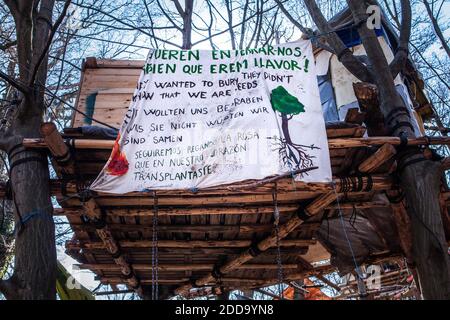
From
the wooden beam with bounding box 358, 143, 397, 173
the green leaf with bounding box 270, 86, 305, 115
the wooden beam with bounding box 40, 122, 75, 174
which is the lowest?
the wooden beam with bounding box 358, 143, 397, 173

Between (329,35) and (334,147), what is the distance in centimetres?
262

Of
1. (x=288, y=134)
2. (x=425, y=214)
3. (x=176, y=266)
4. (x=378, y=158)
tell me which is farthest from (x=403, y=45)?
(x=176, y=266)

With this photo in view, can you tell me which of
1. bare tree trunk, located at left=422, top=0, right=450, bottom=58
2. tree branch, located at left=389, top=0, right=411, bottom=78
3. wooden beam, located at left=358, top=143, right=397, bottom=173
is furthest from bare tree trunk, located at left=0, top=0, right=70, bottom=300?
bare tree trunk, located at left=422, top=0, right=450, bottom=58

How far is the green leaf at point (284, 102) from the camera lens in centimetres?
426

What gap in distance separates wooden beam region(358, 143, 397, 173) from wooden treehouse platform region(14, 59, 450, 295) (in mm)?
11

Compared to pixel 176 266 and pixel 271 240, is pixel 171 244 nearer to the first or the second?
pixel 176 266

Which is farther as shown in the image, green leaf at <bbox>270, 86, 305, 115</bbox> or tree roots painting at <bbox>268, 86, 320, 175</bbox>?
green leaf at <bbox>270, 86, 305, 115</bbox>

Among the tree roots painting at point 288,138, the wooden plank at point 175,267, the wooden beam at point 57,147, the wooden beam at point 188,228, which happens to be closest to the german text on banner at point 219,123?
the tree roots painting at point 288,138

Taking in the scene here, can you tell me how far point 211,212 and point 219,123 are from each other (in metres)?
1.10

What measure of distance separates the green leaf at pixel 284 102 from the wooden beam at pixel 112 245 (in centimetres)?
231

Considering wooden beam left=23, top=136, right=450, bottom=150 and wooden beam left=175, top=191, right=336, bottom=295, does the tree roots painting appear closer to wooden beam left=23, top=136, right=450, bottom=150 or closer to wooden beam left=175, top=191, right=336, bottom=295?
wooden beam left=23, top=136, right=450, bottom=150

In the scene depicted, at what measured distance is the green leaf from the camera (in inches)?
168

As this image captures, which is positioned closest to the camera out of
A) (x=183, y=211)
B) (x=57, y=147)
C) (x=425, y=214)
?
(x=57, y=147)

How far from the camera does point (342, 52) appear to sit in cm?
584
